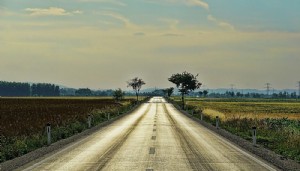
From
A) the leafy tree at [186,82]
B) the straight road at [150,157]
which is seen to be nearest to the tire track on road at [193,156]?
the straight road at [150,157]

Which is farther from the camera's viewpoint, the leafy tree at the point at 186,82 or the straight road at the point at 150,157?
the leafy tree at the point at 186,82

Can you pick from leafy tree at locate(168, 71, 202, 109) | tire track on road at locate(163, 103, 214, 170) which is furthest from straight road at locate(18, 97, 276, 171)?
leafy tree at locate(168, 71, 202, 109)

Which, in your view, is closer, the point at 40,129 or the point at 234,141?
the point at 234,141

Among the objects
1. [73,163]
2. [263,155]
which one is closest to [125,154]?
[73,163]

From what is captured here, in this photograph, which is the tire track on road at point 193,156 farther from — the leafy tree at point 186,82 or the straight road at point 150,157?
the leafy tree at point 186,82

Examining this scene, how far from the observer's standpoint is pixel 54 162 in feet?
42.7

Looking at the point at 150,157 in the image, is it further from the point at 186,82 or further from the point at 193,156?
the point at 186,82

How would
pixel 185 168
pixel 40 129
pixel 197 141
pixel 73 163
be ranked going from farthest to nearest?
1. pixel 40 129
2. pixel 197 141
3. pixel 73 163
4. pixel 185 168

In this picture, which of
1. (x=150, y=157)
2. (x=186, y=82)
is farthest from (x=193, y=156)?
(x=186, y=82)

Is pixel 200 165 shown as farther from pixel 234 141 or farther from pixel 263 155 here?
pixel 234 141

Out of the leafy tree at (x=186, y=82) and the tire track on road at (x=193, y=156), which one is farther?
the leafy tree at (x=186, y=82)

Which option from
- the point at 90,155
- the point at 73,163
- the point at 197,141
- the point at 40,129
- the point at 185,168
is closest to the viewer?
the point at 185,168

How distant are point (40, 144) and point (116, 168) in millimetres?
7519

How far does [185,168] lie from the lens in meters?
11.7
